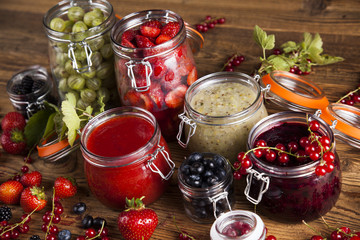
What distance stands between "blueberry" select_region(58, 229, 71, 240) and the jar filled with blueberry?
374mm

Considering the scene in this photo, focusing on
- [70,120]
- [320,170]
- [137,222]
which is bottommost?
[137,222]

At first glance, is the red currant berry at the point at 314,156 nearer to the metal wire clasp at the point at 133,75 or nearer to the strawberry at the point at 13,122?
the metal wire clasp at the point at 133,75

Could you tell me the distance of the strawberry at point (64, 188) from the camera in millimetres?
1533

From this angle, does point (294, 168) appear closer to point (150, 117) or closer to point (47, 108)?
point (150, 117)

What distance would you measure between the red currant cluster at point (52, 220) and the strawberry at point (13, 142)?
35cm

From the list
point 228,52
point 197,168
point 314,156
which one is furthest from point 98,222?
point 228,52

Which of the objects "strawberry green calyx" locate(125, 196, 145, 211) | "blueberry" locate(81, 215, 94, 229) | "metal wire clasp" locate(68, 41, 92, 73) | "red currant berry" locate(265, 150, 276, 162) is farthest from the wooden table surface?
"metal wire clasp" locate(68, 41, 92, 73)

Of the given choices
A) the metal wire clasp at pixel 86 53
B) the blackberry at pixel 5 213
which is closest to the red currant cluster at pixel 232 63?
the metal wire clasp at pixel 86 53

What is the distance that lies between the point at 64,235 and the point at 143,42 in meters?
0.67

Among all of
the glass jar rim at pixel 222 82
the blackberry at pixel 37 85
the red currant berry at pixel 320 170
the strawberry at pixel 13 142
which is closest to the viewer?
the red currant berry at pixel 320 170

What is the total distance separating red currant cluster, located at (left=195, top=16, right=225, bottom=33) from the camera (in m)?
2.20

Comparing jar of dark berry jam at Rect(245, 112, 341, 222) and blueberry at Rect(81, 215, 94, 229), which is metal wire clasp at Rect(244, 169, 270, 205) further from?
blueberry at Rect(81, 215, 94, 229)

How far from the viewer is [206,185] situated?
4.39 ft

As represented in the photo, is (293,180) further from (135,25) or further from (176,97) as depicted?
(135,25)
